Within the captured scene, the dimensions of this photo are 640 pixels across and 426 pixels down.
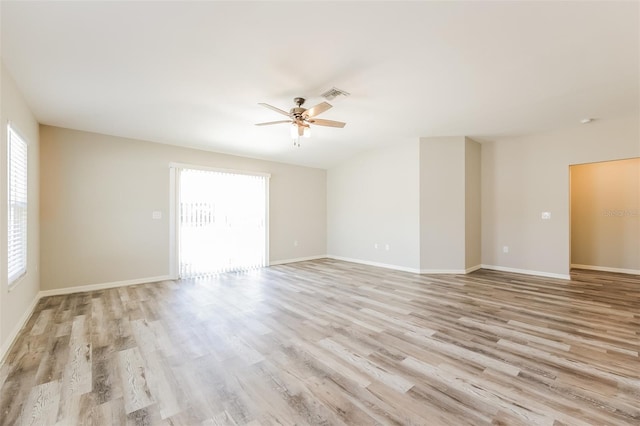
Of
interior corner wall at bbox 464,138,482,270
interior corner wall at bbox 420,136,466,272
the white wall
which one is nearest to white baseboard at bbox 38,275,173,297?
the white wall

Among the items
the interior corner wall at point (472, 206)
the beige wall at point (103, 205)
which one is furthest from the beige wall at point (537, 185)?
the beige wall at point (103, 205)

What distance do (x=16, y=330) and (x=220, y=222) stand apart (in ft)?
11.0

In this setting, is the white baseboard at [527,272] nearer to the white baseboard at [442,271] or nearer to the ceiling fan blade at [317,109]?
the white baseboard at [442,271]

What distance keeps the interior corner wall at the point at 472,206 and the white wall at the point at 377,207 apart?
973 mm

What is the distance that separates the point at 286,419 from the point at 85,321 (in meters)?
2.93

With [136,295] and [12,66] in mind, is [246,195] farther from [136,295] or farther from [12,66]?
[12,66]

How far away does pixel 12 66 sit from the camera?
2564mm

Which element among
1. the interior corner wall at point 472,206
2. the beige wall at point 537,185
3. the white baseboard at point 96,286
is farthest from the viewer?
the interior corner wall at point 472,206

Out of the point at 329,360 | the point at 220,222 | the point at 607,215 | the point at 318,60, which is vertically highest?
the point at 318,60

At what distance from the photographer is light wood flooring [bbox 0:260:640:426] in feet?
5.54

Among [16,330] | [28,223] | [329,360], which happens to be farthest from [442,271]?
[28,223]

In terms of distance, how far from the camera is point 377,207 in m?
6.46

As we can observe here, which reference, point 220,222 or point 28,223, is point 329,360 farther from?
point 220,222

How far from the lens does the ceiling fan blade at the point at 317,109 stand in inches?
124
